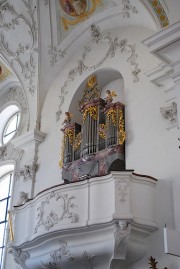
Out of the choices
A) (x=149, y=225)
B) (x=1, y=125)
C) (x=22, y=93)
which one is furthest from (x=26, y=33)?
(x=149, y=225)

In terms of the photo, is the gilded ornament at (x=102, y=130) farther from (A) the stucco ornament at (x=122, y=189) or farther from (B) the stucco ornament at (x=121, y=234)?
(B) the stucco ornament at (x=121, y=234)

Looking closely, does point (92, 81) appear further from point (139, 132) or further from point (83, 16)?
point (139, 132)

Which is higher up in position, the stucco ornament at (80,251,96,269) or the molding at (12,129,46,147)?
the molding at (12,129,46,147)

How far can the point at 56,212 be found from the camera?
926 cm

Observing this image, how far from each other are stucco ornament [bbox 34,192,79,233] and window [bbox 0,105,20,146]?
535 centimetres

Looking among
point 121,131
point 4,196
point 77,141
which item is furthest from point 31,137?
point 121,131

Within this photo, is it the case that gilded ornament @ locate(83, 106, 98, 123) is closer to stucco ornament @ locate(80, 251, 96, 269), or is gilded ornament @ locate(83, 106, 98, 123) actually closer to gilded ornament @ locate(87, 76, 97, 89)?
gilded ornament @ locate(87, 76, 97, 89)

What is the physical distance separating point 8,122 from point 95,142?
531cm

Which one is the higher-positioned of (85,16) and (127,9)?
(85,16)

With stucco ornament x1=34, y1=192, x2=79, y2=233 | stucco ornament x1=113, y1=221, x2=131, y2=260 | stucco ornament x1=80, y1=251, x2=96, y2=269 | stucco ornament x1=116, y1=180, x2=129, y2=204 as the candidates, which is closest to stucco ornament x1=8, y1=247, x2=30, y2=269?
stucco ornament x1=34, y1=192, x2=79, y2=233

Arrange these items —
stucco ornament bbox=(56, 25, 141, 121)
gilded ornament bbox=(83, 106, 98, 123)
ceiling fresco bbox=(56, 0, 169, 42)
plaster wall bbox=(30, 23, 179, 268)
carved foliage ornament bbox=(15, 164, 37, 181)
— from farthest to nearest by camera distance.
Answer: carved foliage ornament bbox=(15, 164, 37, 181) → ceiling fresco bbox=(56, 0, 169, 42) → stucco ornament bbox=(56, 25, 141, 121) → gilded ornament bbox=(83, 106, 98, 123) → plaster wall bbox=(30, 23, 179, 268)

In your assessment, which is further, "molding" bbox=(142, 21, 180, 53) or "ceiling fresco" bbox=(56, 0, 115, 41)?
"ceiling fresco" bbox=(56, 0, 115, 41)

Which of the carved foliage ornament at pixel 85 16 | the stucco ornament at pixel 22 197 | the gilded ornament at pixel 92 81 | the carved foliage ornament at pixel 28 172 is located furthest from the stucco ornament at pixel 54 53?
the stucco ornament at pixel 22 197

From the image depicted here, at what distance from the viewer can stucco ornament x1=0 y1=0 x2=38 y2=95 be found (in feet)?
42.7
